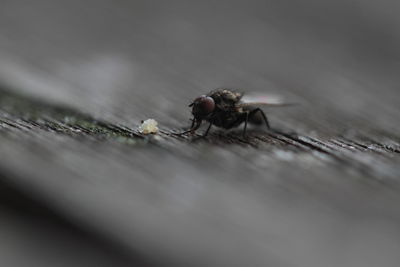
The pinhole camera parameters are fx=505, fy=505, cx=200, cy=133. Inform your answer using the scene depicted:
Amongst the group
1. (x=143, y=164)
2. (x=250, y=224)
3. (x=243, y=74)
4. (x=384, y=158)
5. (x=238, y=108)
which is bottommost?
(x=250, y=224)

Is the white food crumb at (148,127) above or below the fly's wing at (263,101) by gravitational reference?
below

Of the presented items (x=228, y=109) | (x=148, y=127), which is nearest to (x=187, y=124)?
(x=228, y=109)

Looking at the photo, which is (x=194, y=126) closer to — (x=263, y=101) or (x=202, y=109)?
(x=202, y=109)

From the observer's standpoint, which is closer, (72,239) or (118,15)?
(72,239)

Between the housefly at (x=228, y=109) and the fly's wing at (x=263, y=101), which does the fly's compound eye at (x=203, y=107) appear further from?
the fly's wing at (x=263, y=101)

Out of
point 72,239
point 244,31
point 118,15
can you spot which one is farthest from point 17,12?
point 72,239

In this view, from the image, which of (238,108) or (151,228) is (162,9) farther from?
(151,228)

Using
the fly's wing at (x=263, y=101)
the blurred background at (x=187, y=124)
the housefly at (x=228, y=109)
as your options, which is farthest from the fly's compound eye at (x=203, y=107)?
the fly's wing at (x=263, y=101)
